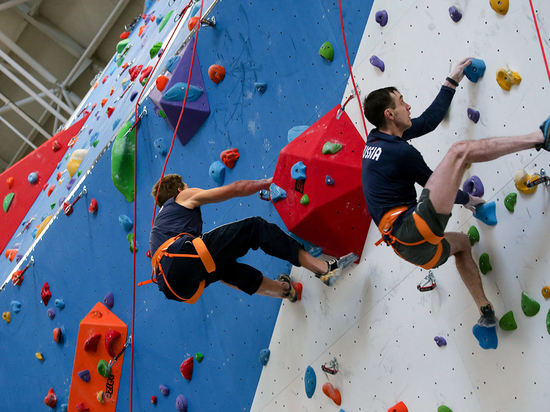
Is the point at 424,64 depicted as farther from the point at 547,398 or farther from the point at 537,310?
the point at 547,398

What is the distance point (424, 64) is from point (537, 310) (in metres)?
1.10

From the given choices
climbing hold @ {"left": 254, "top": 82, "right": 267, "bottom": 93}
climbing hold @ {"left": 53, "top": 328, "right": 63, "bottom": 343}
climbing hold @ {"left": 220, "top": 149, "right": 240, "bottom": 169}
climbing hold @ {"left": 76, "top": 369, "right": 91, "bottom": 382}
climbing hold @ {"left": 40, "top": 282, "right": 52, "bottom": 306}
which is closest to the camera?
climbing hold @ {"left": 254, "top": 82, "right": 267, "bottom": 93}

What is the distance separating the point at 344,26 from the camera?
8.25ft

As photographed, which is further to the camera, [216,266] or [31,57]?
[31,57]

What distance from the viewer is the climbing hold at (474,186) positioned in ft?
6.39

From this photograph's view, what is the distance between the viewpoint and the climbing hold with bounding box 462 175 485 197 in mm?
1947

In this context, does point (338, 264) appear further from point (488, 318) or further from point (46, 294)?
point (46, 294)

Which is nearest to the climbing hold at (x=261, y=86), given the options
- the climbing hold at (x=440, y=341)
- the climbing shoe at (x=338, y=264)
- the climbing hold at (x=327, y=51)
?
the climbing hold at (x=327, y=51)

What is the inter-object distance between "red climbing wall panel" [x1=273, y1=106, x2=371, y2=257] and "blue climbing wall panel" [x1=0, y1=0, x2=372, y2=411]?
0.77 ft

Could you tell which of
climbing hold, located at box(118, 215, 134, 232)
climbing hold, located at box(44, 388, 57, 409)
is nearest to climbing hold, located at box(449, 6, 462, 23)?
climbing hold, located at box(118, 215, 134, 232)

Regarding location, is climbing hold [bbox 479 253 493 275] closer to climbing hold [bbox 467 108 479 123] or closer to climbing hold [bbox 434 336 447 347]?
climbing hold [bbox 434 336 447 347]

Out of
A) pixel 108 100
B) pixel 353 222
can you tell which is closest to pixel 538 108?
pixel 353 222

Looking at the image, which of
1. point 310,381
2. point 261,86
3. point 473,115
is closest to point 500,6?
point 473,115

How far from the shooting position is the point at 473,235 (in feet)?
6.38
